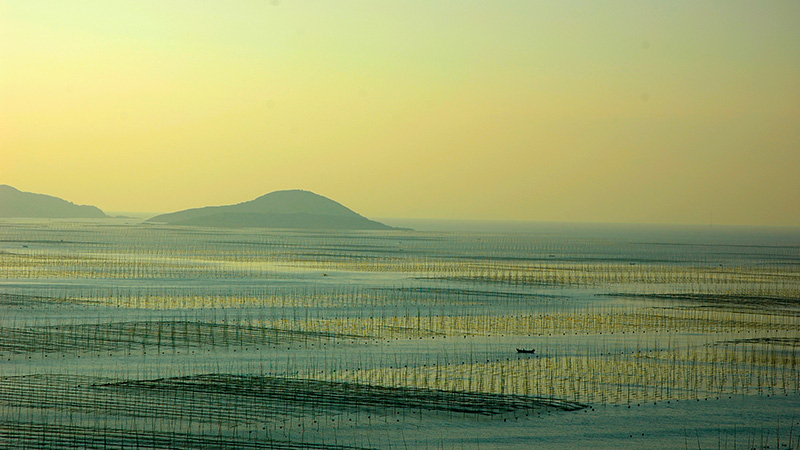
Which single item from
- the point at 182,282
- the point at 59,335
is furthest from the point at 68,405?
the point at 182,282

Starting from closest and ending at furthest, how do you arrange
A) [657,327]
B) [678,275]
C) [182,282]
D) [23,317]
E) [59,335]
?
1. [59,335]
2. [23,317]
3. [657,327]
4. [182,282]
5. [678,275]

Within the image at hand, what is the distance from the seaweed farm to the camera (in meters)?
16.7

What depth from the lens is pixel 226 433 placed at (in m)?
16.0

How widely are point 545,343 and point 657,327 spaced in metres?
7.38

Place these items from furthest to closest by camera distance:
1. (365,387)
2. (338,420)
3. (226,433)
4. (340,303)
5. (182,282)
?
(182,282) → (340,303) → (365,387) → (338,420) → (226,433)

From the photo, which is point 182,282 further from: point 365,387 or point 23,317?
point 365,387

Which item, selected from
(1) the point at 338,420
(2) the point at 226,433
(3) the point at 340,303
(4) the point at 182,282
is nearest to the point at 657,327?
(3) the point at 340,303

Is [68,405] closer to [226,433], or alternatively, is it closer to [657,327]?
[226,433]

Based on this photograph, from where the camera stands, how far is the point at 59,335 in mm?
27297

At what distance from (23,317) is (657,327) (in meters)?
26.0

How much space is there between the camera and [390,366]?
920 inches

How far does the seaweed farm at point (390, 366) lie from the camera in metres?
16.7

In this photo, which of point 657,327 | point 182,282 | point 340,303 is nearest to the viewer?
point 657,327

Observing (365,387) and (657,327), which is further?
(657,327)
